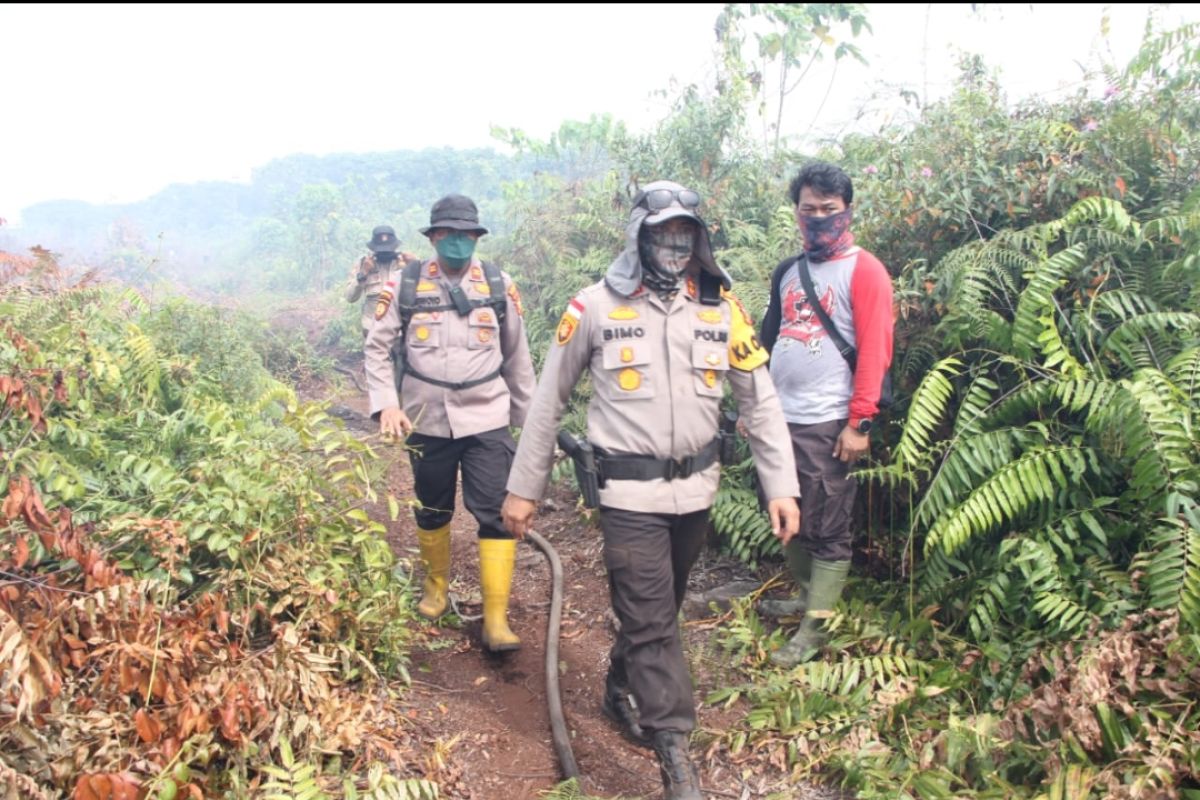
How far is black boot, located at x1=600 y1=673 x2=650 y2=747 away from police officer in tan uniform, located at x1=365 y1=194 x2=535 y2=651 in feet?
2.39

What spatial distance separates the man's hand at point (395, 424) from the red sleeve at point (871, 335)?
2369 millimetres

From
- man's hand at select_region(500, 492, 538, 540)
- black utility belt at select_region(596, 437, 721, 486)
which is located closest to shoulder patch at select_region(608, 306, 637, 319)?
black utility belt at select_region(596, 437, 721, 486)

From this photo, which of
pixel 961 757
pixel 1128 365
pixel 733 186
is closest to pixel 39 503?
pixel 961 757

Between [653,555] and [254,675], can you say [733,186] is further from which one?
[254,675]

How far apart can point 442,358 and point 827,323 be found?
2137 millimetres

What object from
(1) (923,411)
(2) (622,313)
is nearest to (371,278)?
(2) (622,313)

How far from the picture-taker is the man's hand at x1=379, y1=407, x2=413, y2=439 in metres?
4.21

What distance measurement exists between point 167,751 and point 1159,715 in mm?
3349

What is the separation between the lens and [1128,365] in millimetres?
3611

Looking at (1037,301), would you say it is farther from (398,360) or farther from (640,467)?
(398,360)

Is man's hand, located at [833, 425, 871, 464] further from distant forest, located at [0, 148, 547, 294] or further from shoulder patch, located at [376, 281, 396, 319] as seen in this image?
distant forest, located at [0, 148, 547, 294]

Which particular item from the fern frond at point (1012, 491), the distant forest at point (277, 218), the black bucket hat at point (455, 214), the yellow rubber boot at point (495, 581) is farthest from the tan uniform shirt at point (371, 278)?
the distant forest at point (277, 218)

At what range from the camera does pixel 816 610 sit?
151 inches

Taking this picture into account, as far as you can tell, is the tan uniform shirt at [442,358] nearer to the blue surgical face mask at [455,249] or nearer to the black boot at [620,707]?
the blue surgical face mask at [455,249]
